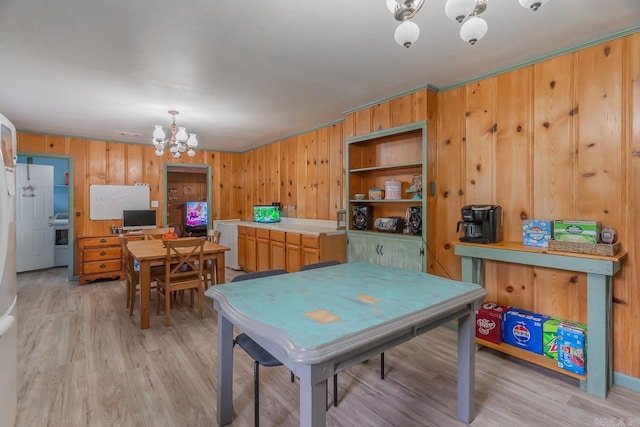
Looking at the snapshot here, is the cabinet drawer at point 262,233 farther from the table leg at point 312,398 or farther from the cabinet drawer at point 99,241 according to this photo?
the table leg at point 312,398

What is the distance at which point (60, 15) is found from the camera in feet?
6.03

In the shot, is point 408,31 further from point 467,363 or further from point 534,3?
point 467,363

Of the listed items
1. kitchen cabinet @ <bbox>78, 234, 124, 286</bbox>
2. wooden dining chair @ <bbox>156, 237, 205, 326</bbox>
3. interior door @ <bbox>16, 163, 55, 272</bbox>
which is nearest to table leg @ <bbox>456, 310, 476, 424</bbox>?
wooden dining chair @ <bbox>156, 237, 205, 326</bbox>

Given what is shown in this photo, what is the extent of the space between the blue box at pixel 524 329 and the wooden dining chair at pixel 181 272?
9.40ft

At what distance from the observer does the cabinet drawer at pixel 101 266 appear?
4777mm

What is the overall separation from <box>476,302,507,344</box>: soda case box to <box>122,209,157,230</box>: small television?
5271 mm

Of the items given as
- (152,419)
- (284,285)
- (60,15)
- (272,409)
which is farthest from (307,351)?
(60,15)

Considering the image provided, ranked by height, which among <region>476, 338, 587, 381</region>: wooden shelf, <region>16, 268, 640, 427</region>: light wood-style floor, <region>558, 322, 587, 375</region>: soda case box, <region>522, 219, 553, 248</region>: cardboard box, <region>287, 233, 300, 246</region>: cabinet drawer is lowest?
<region>16, 268, 640, 427</region>: light wood-style floor

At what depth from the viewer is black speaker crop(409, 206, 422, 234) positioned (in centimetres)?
315

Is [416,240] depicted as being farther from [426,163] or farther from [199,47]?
[199,47]

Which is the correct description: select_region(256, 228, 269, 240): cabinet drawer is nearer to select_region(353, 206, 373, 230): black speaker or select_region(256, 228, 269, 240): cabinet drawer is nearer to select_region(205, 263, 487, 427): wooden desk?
select_region(353, 206, 373, 230): black speaker

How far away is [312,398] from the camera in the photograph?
1.07 metres

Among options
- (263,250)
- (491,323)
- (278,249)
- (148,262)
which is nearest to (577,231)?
(491,323)

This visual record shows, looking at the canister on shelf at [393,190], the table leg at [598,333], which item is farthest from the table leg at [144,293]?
the table leg at [598,333]
